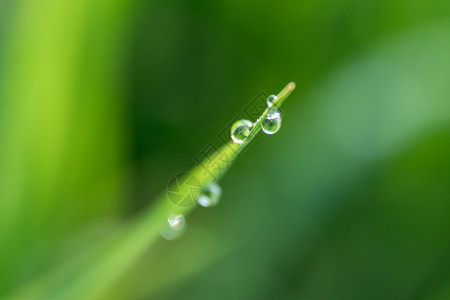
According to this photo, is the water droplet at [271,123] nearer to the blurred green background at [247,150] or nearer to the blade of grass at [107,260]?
the blade of grass at [107,260]

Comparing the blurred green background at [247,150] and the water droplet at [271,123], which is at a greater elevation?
the blurred green background at [247,150]

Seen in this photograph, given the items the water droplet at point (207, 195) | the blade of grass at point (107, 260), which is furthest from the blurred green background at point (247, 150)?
the water droplet at point (207, 195)

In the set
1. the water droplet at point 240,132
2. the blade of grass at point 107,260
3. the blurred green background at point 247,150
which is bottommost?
the water droplet at point 240,132

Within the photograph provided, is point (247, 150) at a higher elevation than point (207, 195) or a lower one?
higher

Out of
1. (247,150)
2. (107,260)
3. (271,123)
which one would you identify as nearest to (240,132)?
(271,123)

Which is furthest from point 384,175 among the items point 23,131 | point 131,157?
point 23,131

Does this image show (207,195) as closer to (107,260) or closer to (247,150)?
(107,260)

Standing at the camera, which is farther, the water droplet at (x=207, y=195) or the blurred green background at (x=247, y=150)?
the blurred green background at (x=247, y=150)

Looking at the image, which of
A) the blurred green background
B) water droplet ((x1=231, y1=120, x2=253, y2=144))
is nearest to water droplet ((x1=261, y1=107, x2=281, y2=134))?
water droplet ((x1=231, y1=120, x2=253, y2=144))

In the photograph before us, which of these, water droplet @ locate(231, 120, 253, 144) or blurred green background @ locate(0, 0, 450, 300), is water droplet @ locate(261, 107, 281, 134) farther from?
blurred green background @ locate(0, 0, 450, 300)
